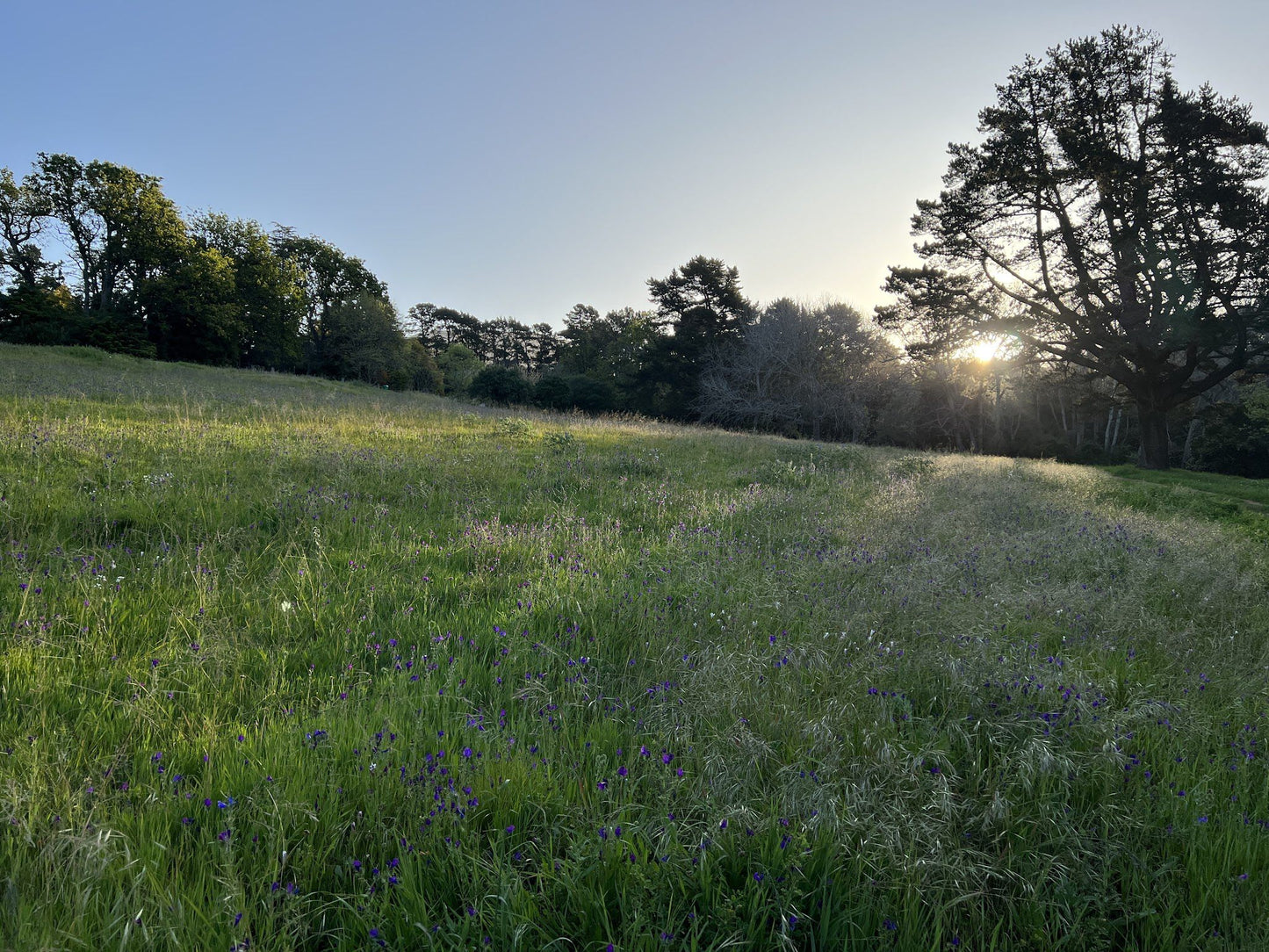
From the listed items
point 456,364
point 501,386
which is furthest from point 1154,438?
point 456,364

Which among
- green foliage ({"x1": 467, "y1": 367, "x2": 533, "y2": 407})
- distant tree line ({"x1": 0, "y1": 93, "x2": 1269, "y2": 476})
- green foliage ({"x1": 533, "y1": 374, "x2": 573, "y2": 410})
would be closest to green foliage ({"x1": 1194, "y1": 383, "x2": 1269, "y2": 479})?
distant tree line ({"x1": 0, "y1": 93, "x2": 1269, "y2": 476})

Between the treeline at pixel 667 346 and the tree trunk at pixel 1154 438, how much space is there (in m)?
5.02

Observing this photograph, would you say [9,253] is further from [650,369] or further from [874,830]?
[874,830]

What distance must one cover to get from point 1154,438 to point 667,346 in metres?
31.1

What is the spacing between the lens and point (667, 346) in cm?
4519

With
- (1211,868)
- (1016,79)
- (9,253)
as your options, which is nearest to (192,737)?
(1211,868)

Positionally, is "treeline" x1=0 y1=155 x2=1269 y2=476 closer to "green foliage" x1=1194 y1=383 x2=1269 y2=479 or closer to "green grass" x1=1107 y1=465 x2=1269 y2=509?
"green foliage" x1=1194 y1=383 x2=1269 y2=479

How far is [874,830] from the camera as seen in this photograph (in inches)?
72.3

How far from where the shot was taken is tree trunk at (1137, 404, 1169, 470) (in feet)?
76.2

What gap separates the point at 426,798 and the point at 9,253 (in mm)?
59720

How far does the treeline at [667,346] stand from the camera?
116ft

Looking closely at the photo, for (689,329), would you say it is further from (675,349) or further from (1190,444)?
(1190,444)

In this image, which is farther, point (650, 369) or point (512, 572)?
point (650, 369)

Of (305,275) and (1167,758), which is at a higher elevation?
(305,275)
